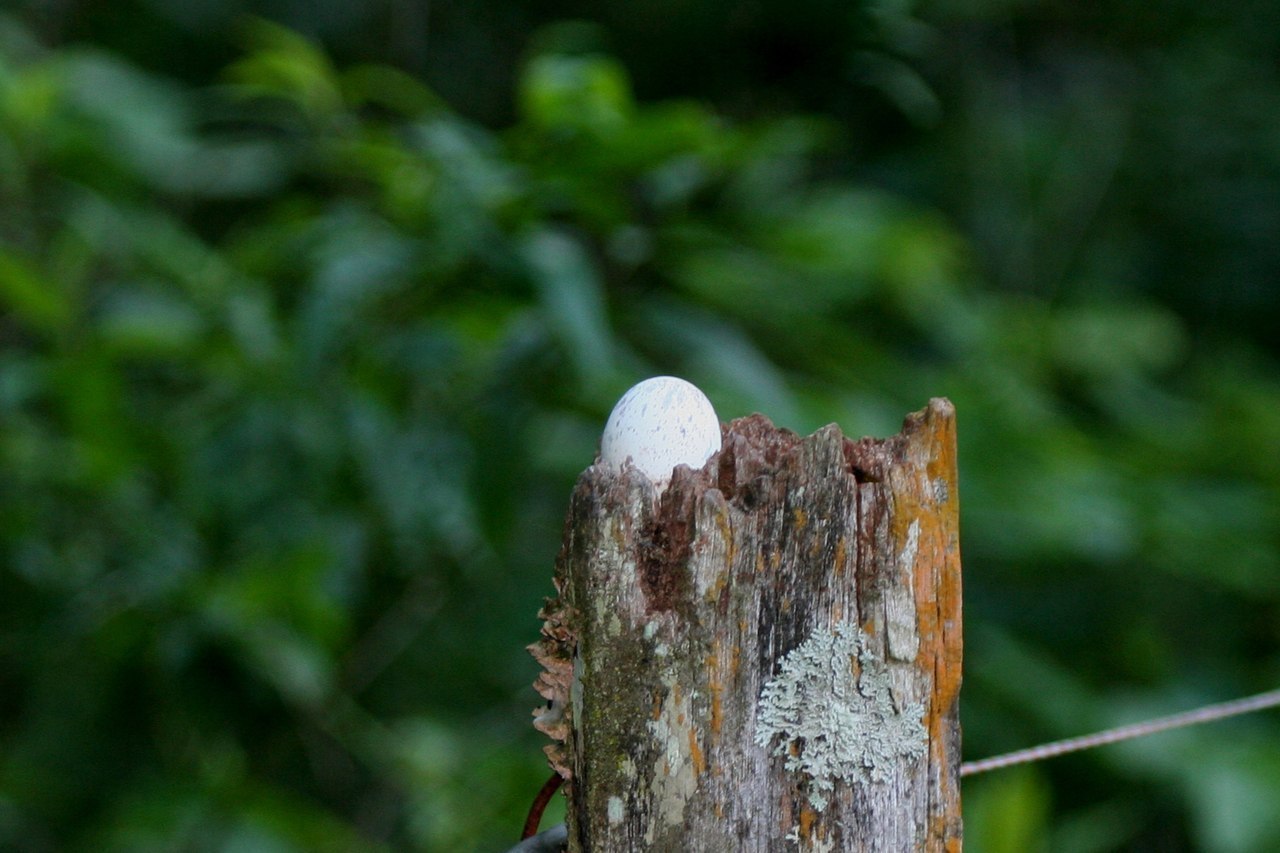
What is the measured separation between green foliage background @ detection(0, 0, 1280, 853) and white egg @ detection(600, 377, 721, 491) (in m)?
0.71

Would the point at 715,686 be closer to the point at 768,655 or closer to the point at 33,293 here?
the point at 768,655

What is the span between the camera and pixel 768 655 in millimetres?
686

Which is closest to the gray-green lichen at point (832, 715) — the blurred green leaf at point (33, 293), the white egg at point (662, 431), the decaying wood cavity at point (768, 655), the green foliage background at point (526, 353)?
the decaying wood cavity at point (768, 655)

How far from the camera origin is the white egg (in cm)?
73

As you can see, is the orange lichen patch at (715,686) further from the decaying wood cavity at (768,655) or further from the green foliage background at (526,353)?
the green foliage background at (526,353)

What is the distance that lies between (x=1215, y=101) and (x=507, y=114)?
2.33 meters

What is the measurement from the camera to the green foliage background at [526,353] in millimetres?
1691

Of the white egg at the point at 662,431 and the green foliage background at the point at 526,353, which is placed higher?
the green foliage background at the point at 526,353

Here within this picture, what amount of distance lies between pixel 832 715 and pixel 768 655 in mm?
50

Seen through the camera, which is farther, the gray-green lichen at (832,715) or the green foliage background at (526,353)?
the green foliage background at (526,353)

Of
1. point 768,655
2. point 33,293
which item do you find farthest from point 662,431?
point 33,293

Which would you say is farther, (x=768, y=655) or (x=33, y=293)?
(x=33, y=293)

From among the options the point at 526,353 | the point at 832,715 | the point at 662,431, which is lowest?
the point at 832,715

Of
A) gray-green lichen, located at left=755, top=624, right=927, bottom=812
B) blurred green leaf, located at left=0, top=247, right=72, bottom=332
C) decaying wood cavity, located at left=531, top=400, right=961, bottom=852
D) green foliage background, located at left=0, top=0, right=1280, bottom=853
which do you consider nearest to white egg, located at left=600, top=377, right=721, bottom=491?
decaying wood cavity, located at left=531, top=400, right=961, bottom=852
